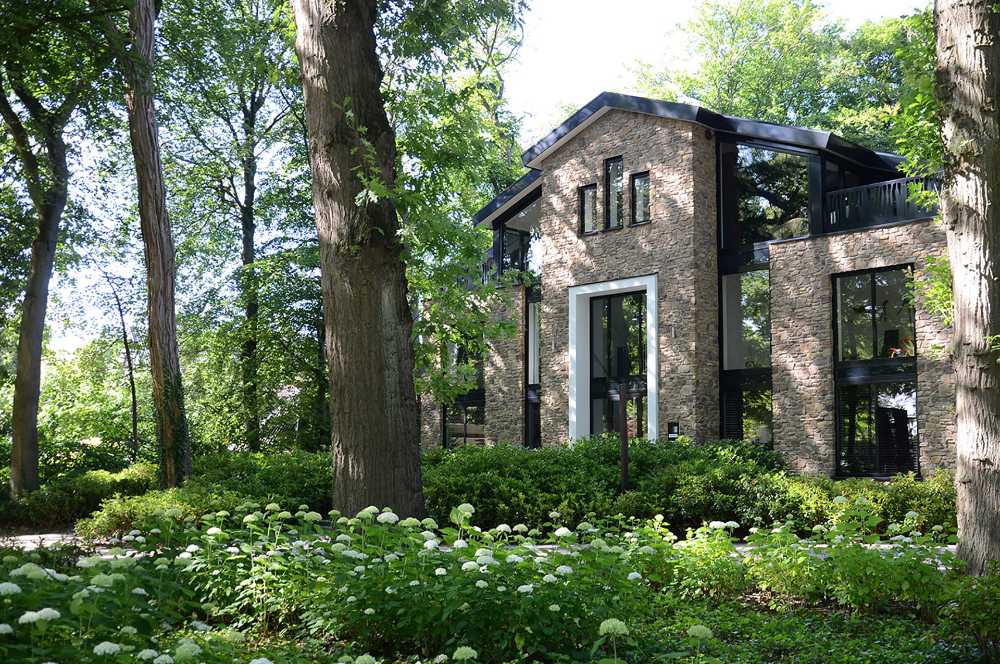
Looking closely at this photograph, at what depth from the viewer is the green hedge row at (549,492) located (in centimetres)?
1182

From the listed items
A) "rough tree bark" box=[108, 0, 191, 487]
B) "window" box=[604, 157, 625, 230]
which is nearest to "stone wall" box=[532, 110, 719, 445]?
"window" box=[604, 157, 625, 230]

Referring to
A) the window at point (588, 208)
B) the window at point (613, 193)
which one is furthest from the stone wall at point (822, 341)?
the window at point (588, 208)

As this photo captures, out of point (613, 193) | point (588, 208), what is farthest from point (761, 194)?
point (588, 208)

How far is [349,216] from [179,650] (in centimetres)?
469

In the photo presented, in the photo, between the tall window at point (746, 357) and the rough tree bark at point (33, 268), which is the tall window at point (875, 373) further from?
the rough tree bark at point (33, 268)

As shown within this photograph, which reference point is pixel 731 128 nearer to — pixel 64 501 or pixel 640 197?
pixel 640 197

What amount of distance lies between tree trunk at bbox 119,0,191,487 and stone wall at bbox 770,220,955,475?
1176 centimetres

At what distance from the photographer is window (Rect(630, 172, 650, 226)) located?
66.1 feet

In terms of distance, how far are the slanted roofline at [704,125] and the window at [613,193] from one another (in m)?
1.27

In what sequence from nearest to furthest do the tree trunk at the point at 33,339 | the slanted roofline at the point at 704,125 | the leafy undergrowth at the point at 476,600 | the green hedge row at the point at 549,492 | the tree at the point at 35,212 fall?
the leafy undergrowth at the point at 476,600, the green hedge row at the point at 549,492, the tree at the point at 35,212, the tree trunk at the point at 33,339, the slanted roofline at the point at 704,125

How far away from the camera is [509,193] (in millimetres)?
23344

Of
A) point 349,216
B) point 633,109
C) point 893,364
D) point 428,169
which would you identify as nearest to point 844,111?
point 633,109

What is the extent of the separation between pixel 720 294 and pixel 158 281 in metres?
12.0

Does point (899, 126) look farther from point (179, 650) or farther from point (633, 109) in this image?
point (633, 109)
